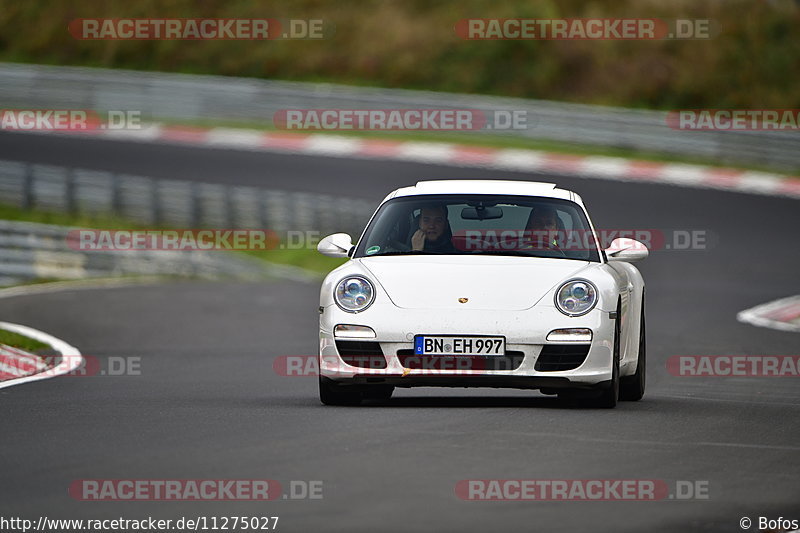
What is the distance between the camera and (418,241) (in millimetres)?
10109

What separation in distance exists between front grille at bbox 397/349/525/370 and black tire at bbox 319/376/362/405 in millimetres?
584

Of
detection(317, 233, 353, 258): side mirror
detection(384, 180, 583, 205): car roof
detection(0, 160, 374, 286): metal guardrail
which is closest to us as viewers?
detection(317, 233, 353, 258): side mirror

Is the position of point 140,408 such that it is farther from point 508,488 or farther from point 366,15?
point 366,15

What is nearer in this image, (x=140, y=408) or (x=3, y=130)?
(x=140, y=408)

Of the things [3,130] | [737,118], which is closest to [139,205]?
[3,130]

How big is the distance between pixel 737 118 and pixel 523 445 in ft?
91.2

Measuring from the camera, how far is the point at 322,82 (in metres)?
40.8

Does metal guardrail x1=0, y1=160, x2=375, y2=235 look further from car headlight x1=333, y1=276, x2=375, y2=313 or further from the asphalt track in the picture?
car headlight x1=333, y1=276, x2=375, y2=313

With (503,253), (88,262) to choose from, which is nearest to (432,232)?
(503,253)

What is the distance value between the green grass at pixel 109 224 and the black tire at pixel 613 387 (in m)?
16.8

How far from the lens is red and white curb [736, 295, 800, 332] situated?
17484 mm

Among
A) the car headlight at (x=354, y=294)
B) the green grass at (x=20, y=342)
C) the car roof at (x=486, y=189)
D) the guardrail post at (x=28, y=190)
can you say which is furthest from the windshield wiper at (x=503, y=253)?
the guardrail post at (x=28, y=190)

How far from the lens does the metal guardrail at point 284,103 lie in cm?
3272

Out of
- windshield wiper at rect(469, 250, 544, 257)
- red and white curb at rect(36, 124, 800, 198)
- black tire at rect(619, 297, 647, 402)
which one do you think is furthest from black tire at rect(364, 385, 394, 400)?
red and white curb at rect(36, 124, 800, 198)
